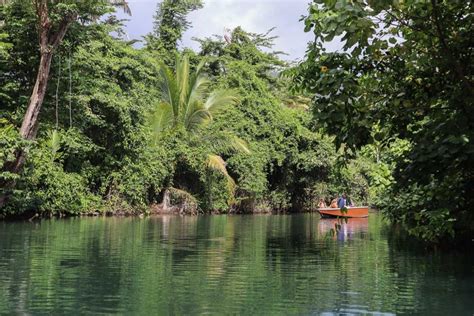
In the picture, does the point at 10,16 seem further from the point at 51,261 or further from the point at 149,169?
the point at 51,261

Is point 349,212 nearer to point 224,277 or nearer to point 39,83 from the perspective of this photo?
point 39,83

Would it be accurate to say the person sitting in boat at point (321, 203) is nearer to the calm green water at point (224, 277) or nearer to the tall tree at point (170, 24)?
the tall tree at point (170, 24)

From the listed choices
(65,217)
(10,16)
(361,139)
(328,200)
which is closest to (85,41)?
(10,16)

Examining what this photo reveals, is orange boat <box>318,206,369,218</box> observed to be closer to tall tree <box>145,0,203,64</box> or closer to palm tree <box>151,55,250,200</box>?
palm tree <box>151,55,250,200</box>

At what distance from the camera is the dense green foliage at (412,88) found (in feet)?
17.4

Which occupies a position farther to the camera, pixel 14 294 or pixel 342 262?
pixel 342 262

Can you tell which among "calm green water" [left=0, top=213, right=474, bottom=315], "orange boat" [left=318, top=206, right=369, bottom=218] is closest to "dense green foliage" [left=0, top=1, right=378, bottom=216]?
"orange boat" [left=318, top=206, right=369, bottom=218]

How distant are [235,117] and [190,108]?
4234 millimetres

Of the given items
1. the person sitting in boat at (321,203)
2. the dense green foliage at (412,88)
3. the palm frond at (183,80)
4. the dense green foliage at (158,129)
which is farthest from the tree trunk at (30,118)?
the person sitting in boat at (321,203)

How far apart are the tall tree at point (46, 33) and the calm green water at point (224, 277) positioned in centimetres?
477

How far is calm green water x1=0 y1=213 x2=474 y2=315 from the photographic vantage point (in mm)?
6332

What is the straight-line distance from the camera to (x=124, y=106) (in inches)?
900

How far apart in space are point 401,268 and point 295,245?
385 centimetres

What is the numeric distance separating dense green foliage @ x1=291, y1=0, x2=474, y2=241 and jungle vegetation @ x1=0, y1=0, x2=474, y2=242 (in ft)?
0.07
